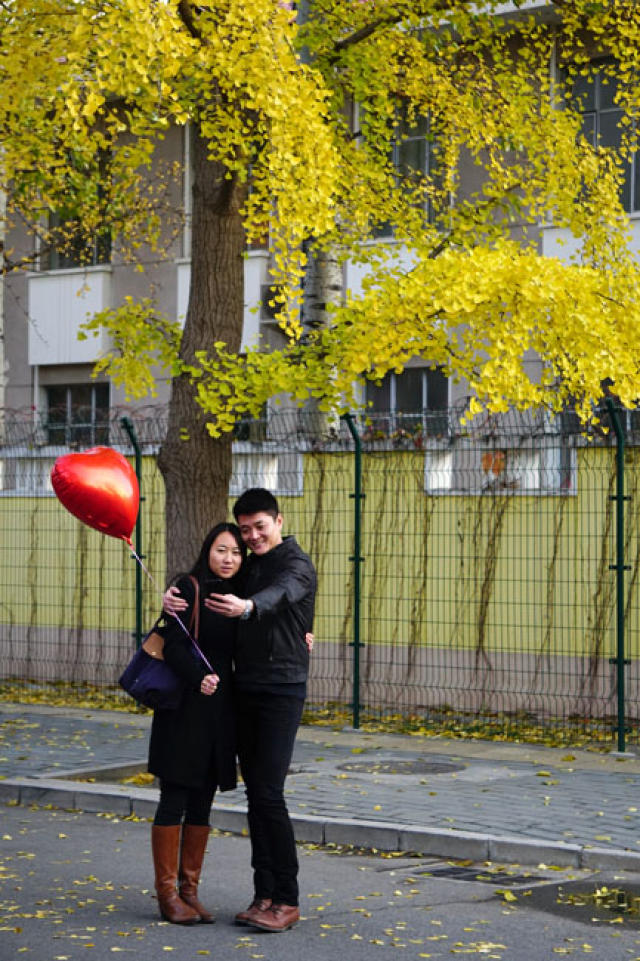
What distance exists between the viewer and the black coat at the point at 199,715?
7039 millimetres

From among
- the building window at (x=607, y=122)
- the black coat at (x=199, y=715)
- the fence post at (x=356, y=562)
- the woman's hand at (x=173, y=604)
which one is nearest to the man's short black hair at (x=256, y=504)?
the black coat at (x=199, y=715)

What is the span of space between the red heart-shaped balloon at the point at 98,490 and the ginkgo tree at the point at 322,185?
122 inches

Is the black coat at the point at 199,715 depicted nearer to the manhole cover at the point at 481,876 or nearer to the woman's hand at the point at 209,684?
the woman's hand at the point at 209,684

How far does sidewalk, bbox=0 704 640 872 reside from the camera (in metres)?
8.85

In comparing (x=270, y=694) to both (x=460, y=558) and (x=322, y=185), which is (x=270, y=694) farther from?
(x=460, y=558)

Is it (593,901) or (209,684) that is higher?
(209,684)

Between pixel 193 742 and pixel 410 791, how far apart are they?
376cm

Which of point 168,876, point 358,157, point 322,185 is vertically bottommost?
point 168,876

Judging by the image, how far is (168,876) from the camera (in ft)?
23.0

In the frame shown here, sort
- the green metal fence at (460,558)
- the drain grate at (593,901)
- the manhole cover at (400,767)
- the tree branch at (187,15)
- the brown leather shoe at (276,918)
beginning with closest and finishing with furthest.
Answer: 1. the brown leather shoe at (276,918)
2. the drain grate at (593,901)
3. the tree branch at (187,15)
4. the manhole cover at (400,767)
5. the green metal fence at (460,558)

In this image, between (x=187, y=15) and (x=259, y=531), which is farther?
(x=187, y=15)

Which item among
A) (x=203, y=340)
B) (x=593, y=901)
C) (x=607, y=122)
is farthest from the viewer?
(x=607, y=122)

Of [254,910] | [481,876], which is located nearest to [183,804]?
[254,910]

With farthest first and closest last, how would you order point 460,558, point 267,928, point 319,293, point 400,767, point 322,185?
1. point 319,293
2. point 460,558
3. point 400,767
4. point 322,185
5. point 267,928
